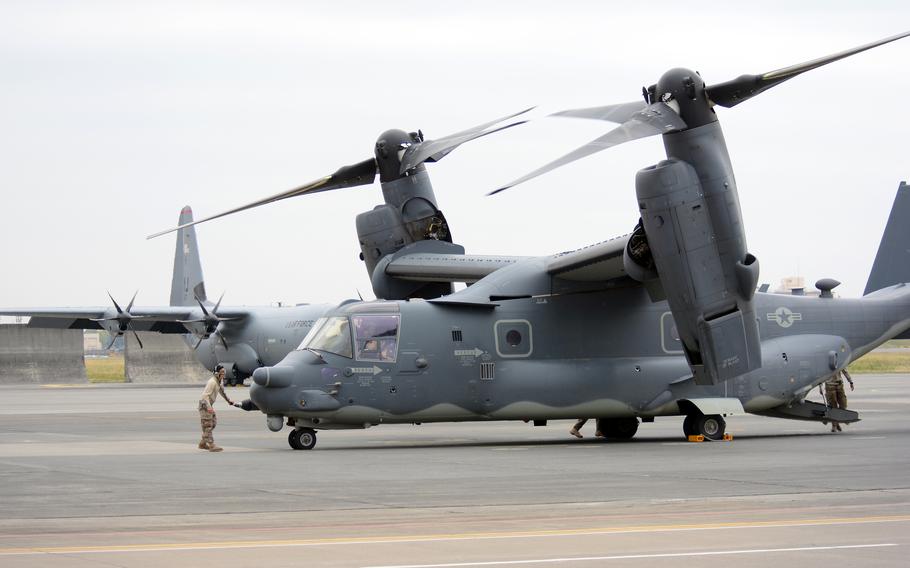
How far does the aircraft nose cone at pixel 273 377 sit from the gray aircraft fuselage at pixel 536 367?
1.0 inches

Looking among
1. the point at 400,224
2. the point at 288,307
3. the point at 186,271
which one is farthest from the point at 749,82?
the point at 186,271

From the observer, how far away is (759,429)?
87.3 feet

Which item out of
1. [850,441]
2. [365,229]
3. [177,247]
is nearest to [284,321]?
[177,247]

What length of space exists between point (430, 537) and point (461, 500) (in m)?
3.05

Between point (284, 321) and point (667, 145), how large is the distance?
110 ft

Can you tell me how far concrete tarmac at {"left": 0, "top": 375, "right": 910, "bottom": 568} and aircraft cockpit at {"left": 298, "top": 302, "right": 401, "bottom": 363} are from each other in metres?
1.68

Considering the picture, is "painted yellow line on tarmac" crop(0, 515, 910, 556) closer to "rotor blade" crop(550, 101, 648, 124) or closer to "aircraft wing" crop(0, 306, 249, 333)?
"rotor blade" crop(550, 101, 648, 124)

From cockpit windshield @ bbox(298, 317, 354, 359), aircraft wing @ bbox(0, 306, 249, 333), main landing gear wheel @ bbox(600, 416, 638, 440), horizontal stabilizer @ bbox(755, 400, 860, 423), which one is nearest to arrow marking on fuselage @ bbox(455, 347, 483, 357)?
cockpit windshield @ bbox(298, 317, 354, 359)

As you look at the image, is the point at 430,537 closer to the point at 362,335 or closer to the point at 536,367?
the point at 362,335

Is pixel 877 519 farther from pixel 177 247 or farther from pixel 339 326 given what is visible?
pixel 177 247

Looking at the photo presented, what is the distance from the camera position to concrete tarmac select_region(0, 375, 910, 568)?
1012 cm

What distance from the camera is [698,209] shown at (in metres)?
20.1

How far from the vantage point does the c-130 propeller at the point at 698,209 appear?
20016mm

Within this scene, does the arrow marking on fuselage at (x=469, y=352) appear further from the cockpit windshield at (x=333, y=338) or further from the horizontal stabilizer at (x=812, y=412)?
the horizontal stabilizer at (x=812, y=412)
